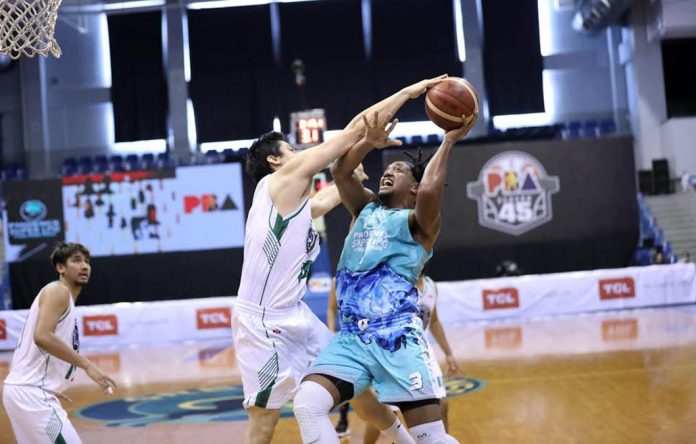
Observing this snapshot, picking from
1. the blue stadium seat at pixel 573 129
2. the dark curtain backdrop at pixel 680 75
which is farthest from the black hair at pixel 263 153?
the dark curtain backdrop at pixel 680 75

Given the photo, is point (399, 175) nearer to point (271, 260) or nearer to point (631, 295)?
point (271, 260)

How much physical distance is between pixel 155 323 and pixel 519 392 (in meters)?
9.41

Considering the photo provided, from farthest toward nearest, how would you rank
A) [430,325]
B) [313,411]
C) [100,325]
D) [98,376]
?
1. [100,325]
2. [430,325]
3. [98,376]
4. [313,411]

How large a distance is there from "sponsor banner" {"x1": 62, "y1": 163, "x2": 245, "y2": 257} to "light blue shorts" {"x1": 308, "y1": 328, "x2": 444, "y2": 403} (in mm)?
15899

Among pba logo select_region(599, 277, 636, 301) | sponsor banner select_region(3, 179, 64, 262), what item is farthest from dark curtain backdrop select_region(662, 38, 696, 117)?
sponsor banner select_region(3, 179, 64, 262)

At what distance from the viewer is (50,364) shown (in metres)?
4.95

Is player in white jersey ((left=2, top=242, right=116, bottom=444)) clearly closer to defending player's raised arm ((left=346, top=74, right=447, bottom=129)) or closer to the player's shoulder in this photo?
the player's shoulder

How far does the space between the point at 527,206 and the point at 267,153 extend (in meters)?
15.6

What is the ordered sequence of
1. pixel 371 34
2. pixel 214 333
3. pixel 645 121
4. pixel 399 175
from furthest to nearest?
pixel 371 34, pixel 645 121, pixel 214 333, pixel 399 175

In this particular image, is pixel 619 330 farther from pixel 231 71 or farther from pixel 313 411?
pixel 231 71

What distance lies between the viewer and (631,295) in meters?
16.6

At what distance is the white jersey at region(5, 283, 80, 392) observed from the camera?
193 inches

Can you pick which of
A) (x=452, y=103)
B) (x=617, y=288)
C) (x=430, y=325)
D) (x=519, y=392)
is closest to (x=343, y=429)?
(x=430, y=325)

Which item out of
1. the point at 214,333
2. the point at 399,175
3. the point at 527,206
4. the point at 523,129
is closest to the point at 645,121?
the point at 523,129
